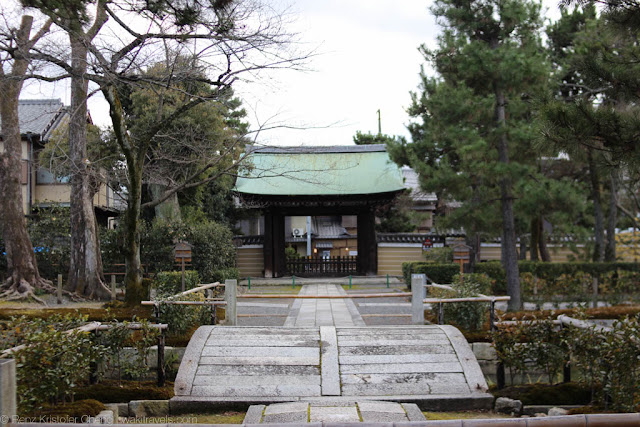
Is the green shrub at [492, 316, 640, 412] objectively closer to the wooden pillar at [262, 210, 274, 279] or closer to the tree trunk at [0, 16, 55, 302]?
the tree trunk at [0, 16, 55, 302]

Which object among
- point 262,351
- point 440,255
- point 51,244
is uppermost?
point 51,244

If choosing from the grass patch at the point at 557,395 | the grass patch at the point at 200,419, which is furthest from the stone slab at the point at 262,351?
the grass patch at the point at 557,395

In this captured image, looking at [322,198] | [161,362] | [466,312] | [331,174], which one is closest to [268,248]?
[322,198]

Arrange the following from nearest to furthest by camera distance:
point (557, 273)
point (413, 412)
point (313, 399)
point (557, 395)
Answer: point (413, 412)
point (313, 399)
point (557, 395)
point (557, 273)

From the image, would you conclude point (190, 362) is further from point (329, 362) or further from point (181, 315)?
point (329, 362)

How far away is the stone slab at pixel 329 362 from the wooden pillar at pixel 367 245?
1484 centimetres

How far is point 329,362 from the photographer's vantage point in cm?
777

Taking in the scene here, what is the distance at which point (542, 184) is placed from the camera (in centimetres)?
1337

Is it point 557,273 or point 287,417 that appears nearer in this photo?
point 287,417

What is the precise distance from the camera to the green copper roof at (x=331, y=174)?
74.8 ft

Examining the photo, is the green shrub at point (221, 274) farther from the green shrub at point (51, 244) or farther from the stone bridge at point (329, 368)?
the stone bridge at point (329, 368)

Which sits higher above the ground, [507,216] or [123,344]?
[507,216]

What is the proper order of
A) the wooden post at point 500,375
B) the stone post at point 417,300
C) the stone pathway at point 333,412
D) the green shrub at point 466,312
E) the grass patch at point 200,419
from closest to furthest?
the stone pathway at point 333,412 → the grass patch at point 200,419 → the wooden post at point 500,375 → the green shrub at point 466,312 → the stone post at point 417,300

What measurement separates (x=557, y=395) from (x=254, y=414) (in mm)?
3913
